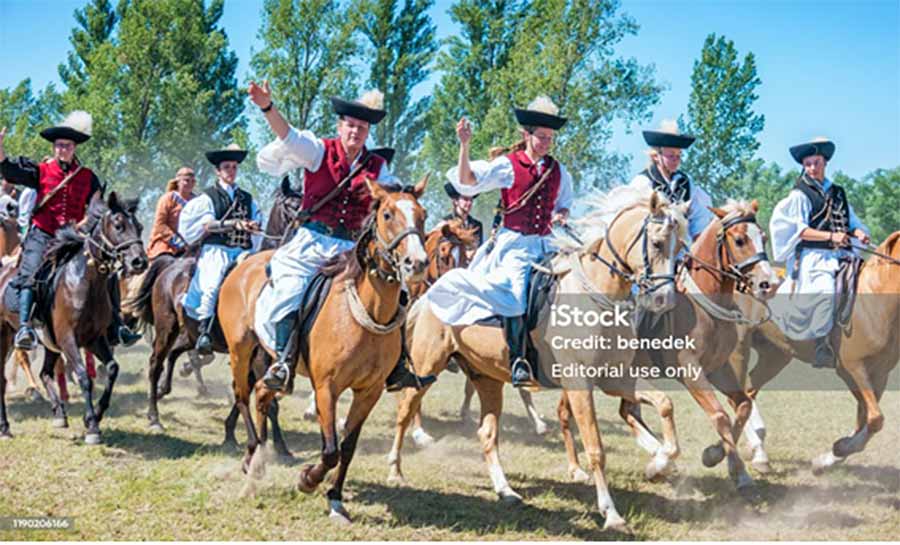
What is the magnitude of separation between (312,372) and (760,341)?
500 cm

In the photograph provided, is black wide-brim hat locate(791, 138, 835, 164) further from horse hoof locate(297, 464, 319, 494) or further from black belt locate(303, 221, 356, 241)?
horse hoof locate(297, 464, 319, 494)

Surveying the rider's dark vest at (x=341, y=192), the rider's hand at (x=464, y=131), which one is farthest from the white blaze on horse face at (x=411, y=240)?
the rider's hand at (x=464, y=131)

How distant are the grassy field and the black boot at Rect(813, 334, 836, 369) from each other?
109 centimetres

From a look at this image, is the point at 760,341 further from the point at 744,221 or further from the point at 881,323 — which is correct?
the point at 744,221

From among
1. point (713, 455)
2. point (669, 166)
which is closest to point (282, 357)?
point (713, 455)

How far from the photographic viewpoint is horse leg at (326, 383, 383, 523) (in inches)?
250

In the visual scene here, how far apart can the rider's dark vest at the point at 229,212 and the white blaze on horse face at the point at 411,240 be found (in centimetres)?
444

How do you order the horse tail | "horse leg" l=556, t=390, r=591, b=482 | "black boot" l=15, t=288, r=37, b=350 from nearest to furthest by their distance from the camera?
1. "horse leg" l=556, t=390, r=591, b=482
2. "black boot" l=15, t=288, r=37, b=350
3. the horse tail

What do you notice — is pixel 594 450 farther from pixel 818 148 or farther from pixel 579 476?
pixel 818 148

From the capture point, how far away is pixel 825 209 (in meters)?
8.49

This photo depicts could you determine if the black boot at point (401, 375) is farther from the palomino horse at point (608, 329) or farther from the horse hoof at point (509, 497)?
the horse hoof at point (509, 497)

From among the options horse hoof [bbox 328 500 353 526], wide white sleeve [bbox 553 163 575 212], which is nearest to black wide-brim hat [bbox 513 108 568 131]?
wide white sleeve [bbox 553 163 575 212]

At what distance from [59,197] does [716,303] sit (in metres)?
6.74

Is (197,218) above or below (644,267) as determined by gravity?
above
